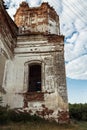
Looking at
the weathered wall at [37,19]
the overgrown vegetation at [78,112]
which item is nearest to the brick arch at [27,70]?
the weathered wall at [37,19]

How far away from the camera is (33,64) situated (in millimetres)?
11891

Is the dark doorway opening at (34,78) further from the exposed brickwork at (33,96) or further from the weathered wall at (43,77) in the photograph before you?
the exposed brickwork at (33,96)

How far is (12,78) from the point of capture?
36.2 feet

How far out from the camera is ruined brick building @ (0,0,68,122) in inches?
403

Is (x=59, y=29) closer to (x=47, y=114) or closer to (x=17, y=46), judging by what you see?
(x=17, y=46)

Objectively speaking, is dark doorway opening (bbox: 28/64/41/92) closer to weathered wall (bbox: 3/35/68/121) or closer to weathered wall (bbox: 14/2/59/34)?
weathered wall (bbox: 3/35/68/121)

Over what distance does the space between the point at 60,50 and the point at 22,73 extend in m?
2.69

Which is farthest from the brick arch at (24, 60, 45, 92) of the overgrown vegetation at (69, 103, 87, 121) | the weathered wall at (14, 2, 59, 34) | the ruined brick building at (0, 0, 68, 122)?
the overgrown vegetation at (69, 103, 87, 121)

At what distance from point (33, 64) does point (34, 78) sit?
4.63 feet

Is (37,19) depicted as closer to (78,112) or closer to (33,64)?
(33,64)

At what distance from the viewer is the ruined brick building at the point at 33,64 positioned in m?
10.2

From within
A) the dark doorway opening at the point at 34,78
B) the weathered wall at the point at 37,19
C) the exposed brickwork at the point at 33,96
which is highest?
the weathered wall at the point at 37,19

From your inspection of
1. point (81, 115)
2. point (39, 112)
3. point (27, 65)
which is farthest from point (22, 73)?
point (81, 115)

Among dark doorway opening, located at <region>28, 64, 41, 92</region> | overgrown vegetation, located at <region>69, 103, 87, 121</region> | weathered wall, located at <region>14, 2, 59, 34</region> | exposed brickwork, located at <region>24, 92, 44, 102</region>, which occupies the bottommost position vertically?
overgrown vegetation, located at <region>69, 103, 87, 121</region>
